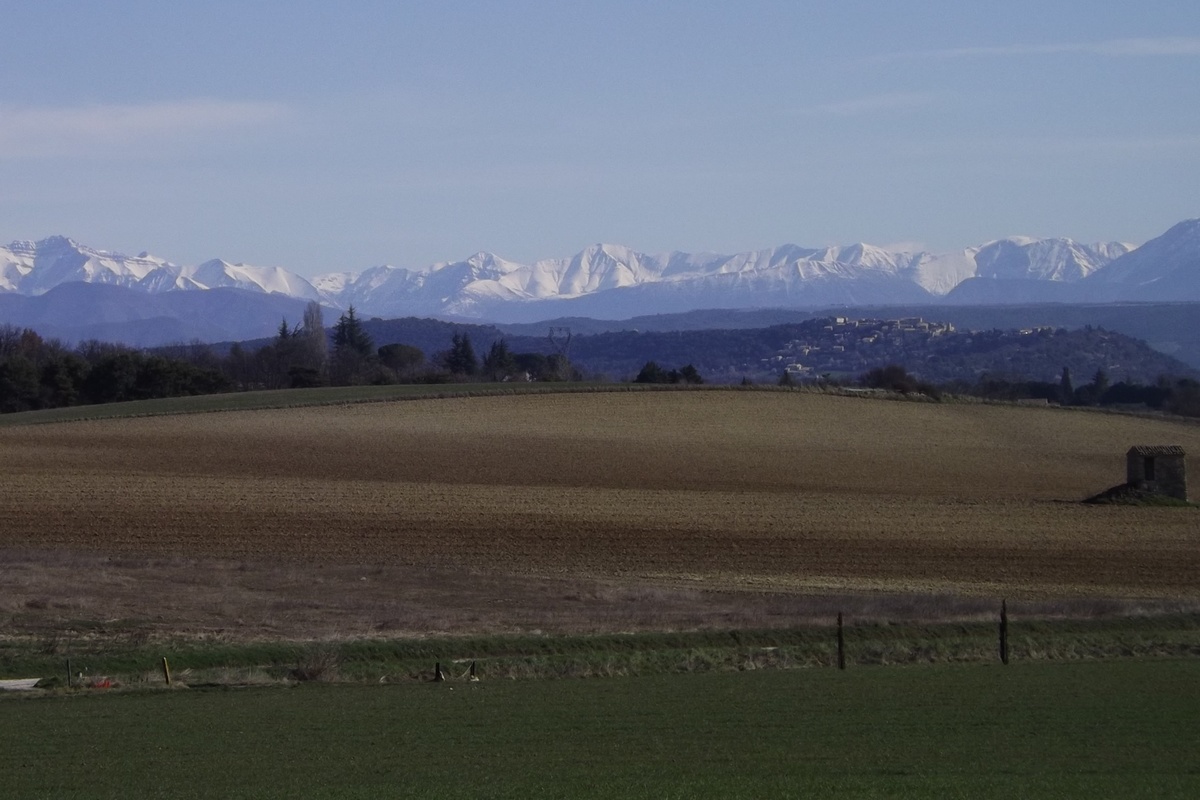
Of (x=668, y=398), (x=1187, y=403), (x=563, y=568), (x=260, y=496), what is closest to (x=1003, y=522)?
(x=563, y=568)

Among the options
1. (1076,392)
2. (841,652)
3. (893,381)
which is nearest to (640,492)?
(841,652)

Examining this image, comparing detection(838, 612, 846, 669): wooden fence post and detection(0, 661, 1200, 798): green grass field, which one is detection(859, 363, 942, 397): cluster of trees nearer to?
detection(838, 612, 846, 669): wooden fence post

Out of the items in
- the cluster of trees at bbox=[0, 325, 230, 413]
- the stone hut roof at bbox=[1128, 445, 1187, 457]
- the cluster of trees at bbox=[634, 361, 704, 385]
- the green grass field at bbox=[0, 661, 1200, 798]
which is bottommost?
the green grass field at bbox=[0, 661, 1200, 798]

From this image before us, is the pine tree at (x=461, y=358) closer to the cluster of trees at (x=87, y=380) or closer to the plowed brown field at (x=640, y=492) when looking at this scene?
the cluster of trees at (x=87, y=380)

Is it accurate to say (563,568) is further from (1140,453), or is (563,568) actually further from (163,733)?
(1140,453)

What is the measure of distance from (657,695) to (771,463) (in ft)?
130

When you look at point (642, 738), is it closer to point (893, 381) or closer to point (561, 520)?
point (561, 520)

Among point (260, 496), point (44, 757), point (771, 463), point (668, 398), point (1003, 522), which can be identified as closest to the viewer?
point (44, 757)

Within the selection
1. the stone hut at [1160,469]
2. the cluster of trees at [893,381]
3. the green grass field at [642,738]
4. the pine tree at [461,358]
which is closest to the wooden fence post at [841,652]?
the green grass field at [642,738]

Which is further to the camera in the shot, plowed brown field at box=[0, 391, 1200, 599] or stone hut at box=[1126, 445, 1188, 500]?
stone hut at box=[1126, 445, 1188, 500]

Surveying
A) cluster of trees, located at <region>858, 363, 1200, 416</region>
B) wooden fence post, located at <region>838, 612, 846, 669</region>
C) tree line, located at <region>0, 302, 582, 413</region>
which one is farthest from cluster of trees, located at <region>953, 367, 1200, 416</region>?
wooden fence post, located at <region>838, 612, 846, 669</region>

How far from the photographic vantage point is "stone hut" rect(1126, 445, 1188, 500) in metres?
44.8

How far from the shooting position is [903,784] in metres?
11.6

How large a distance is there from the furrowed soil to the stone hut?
2192 millimetres
